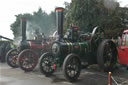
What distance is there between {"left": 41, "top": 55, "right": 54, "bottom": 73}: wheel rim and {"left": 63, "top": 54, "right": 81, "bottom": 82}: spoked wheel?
1.56 meters

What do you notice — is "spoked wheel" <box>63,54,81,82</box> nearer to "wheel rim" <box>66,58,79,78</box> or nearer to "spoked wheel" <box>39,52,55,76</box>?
"wheel rim" <box>66,58,79,78</box>

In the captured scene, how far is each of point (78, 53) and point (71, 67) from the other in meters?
0.98

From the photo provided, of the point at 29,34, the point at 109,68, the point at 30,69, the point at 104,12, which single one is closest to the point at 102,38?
the point at 109,68

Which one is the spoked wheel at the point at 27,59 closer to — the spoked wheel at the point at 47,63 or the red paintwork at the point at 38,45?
the red paintwork at the point at 38,45

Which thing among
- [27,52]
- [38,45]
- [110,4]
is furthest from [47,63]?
[110,4]

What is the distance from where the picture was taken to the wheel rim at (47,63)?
6944mm

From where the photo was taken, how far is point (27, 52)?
26.7 feet

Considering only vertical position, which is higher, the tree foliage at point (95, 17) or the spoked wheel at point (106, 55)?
the tree foliage at point (95, 17)

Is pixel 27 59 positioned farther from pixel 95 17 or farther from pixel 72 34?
pixel 95 17

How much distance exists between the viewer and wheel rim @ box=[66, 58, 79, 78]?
18.5ft

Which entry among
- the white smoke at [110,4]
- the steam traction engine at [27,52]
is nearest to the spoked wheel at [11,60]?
the steam traction engine at [27,52]

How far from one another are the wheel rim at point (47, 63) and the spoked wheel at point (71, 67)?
1565mm

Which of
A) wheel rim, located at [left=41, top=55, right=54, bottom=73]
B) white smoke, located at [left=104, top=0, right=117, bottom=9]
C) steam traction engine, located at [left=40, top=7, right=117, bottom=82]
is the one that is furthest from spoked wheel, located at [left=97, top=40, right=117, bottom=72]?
white smoke, located at [left=104, top=0, right=117, bottom=9]

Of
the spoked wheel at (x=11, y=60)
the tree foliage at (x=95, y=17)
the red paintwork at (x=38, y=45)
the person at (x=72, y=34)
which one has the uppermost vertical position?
the tree foliage at (x=95, y=17)
